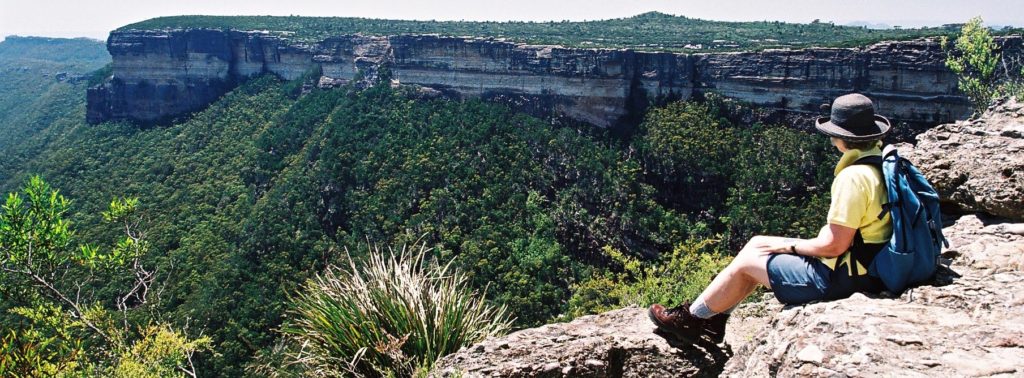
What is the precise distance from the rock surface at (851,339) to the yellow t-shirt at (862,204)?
35cm

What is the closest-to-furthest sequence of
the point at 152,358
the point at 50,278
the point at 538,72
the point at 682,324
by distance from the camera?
1. the point at 682,324
2. the point at 152,358
3. the point at 50,278
4. the point at 538,72

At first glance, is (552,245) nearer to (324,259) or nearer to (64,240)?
(324,259)

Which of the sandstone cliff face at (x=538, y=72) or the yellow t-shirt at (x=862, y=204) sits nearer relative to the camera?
the yellow t-shirt at (x=862, y=204)

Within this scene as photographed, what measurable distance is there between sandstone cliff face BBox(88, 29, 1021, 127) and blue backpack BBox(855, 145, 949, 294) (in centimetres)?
2496

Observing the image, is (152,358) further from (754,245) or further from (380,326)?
(754,245)

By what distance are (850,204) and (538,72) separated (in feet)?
109

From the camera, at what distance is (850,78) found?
26375 mm

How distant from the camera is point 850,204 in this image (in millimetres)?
3354

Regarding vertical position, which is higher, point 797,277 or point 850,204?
point 850,204

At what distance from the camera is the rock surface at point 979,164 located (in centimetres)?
411

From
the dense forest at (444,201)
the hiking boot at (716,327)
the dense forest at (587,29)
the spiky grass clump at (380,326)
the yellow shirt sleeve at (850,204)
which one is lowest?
the dense forest at (444,201)

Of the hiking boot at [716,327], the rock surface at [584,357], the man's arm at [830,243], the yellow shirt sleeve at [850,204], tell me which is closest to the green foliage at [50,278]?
the rock surface at [584,357]

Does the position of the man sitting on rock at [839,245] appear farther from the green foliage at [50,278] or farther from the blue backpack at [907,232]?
the green foliage at [50,278]

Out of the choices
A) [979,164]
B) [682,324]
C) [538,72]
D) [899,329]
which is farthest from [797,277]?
[538,72]
